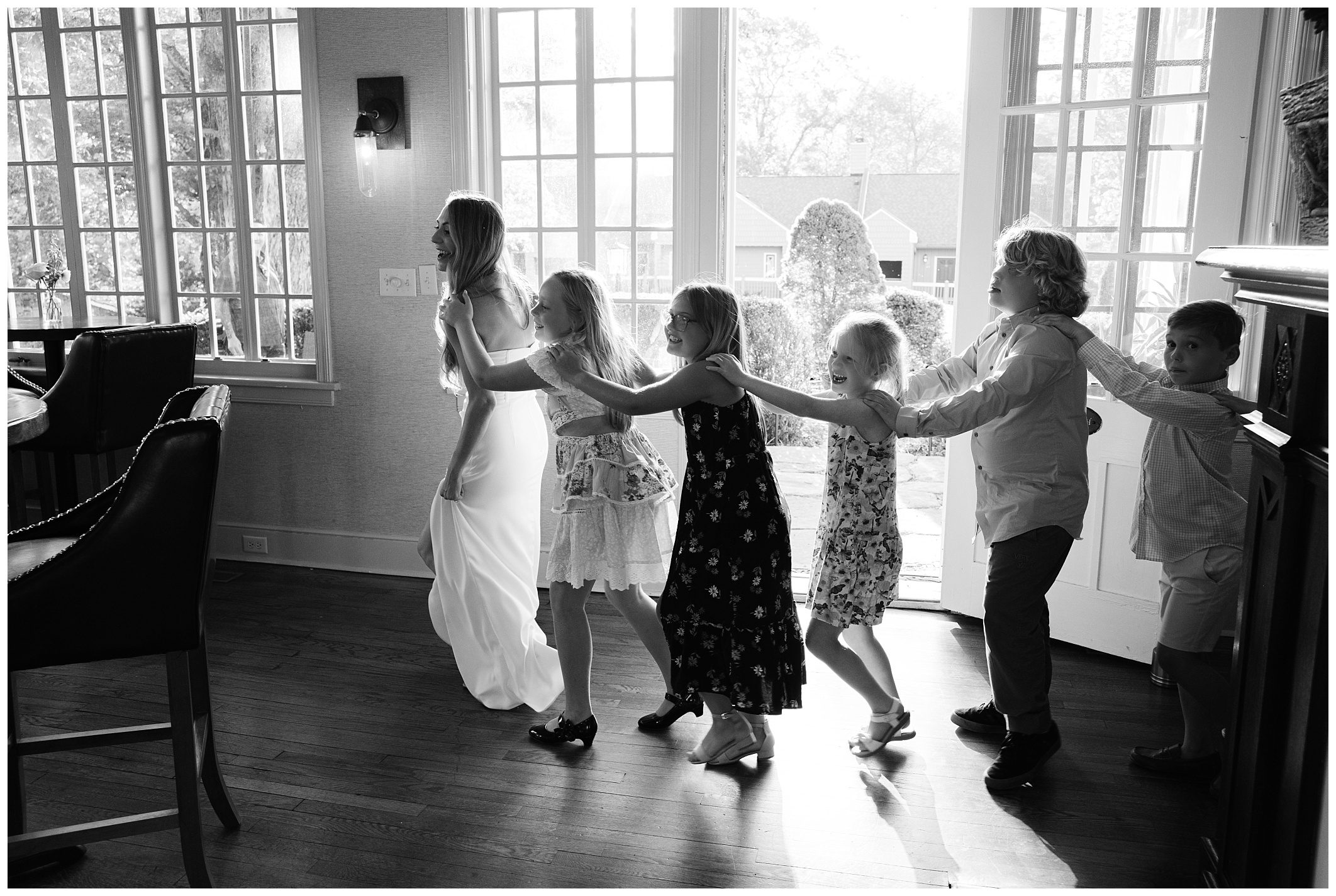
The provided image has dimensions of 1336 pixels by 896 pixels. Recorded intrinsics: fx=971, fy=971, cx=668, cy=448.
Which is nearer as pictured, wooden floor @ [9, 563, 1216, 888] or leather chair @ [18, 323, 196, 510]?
wooden floor @ [9, 563, 1216, 888]

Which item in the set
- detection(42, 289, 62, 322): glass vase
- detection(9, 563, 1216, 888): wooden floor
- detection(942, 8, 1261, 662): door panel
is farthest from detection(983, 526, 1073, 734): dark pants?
detection(42, 289, 62, 322): glass vase

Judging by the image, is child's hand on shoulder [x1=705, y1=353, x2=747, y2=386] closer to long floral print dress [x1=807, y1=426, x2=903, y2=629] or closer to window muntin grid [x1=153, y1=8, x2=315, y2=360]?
long floral print dress [x1=807, y1=426, x2=903, y2=629]

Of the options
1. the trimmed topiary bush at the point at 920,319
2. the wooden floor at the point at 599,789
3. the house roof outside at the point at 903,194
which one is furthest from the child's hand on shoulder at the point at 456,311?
the house roof outside at the point at 903,194

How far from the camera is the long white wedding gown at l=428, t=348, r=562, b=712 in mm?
2885

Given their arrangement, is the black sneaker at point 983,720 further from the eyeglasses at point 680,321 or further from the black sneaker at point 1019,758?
the eyeglasses at point 680,321

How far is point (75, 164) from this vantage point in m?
4.37

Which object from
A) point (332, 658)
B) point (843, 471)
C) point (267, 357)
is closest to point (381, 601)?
point (332, 658)

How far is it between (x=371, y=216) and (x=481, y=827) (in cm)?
261

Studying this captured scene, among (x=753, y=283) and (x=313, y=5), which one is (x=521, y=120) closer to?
(x=313, y=5)

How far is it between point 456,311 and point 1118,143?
2.19 m

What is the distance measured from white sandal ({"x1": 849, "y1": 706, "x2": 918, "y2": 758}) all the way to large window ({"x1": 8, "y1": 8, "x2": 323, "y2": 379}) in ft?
9.25

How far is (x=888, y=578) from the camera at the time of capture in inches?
99.8

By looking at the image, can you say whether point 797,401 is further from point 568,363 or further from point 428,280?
point 428,280

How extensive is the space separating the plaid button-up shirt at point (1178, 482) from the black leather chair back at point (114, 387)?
312 cm
